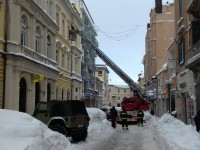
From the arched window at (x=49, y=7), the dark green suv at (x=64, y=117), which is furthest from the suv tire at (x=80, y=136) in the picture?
the arched window at (x=49, y=7)

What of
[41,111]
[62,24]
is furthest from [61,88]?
[41,111]

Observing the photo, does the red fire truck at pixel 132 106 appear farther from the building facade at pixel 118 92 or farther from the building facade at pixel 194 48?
the building facade at pixel 118 92

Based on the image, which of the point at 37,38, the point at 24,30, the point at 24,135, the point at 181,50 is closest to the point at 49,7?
the point at 37,38

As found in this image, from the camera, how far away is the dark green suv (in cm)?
1842

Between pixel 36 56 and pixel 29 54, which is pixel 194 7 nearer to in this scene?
pixel 29 54

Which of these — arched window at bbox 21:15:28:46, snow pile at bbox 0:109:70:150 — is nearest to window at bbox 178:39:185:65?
arched window at bbox 21:15:28:46

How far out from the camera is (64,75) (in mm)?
43188

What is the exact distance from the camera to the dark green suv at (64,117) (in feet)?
60.4

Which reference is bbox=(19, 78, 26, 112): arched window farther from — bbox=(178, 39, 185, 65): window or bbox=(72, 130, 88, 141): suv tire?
bbox=(178, 39, 185, 65): window

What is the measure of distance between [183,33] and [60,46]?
1531cm

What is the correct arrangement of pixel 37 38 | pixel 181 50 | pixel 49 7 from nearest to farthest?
pixel 181 50, pixel 37 38, pixel 49 7

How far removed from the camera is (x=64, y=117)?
729 inches

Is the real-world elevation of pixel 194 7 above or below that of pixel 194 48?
above

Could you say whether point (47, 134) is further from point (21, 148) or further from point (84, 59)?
point (84, 59)
